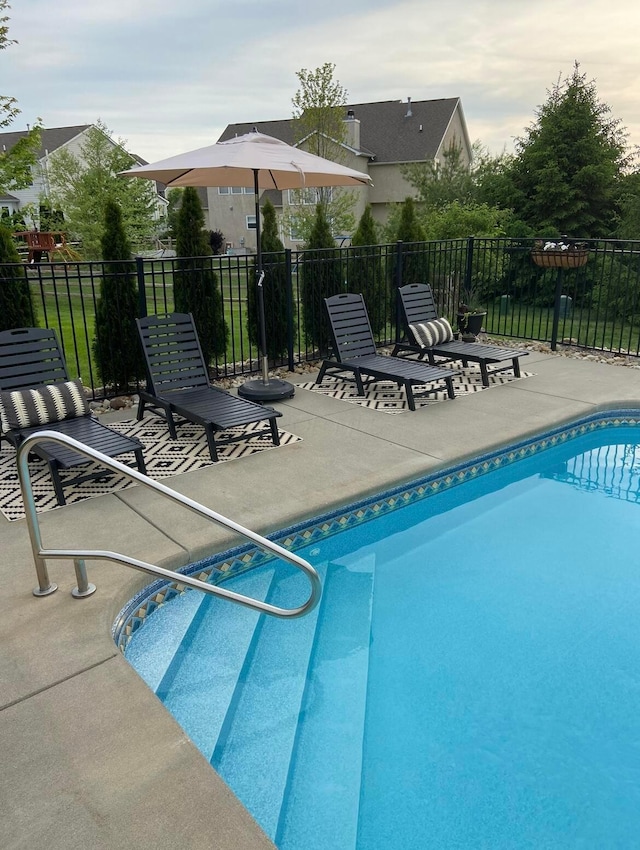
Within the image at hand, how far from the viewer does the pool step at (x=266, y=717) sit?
102 inches

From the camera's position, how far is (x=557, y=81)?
20.4 meters

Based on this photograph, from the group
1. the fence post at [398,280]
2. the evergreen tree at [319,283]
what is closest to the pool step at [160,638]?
the evergreen tree at [319,283]

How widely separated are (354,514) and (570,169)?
1907 centimetres

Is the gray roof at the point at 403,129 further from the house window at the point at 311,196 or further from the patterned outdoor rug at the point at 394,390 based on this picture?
the patterned outdoor rug at the point at 394,390

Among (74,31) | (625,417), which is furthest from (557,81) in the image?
(625,417)

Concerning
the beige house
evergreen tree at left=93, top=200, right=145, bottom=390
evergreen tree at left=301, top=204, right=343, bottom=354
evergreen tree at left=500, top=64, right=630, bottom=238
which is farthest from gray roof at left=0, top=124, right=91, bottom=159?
evergreen tree at left=93, top=200, right=145, bottom=390

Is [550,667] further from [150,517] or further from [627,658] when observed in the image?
[150,517]

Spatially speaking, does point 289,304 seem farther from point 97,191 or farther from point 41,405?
point 97,191

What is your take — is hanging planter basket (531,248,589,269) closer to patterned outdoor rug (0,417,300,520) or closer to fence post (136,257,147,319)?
patterned outdoor rug (0,417,300,520)

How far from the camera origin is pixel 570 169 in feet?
65.3

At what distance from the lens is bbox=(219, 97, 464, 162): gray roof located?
34.7m

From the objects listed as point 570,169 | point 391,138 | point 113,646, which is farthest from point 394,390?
point 391,138

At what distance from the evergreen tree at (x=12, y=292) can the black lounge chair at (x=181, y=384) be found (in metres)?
1.25

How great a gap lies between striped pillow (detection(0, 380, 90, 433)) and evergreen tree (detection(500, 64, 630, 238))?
17.5m
